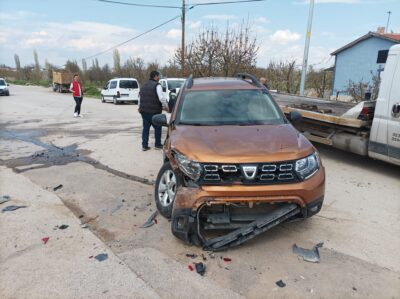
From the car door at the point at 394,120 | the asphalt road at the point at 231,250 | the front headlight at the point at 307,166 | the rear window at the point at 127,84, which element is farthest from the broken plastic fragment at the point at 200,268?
the rear window at the point at 127,84

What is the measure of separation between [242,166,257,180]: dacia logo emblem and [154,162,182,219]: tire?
1.06 metres

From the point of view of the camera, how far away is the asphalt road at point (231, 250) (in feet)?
9.73

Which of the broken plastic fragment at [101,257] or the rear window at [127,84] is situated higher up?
the rear window at [127,84]

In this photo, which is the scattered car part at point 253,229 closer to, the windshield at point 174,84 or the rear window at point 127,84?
the windshield at point 174,84

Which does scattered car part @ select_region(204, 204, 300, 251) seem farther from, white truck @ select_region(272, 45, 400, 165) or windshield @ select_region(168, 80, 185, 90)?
windshield @ select_region(168, 80, 185, 90)

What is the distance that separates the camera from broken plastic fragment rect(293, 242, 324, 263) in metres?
3.38

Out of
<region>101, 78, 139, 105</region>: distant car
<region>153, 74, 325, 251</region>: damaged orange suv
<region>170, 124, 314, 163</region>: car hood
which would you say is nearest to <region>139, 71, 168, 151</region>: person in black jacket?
<region>170, 124, 314, 163</region>: car hood

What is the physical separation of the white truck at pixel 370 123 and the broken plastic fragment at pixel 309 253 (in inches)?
132

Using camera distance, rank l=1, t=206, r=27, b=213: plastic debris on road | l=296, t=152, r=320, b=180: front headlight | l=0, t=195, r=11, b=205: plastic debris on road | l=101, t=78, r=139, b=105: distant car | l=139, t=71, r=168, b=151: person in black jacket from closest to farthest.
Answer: l=296, t=152, r=320, b=180: front headlight
l=1, t=206, r=27, b=213: plastic debris on road
l=0, t=195, r=11, b=205: plastic debris on road
l=139, t=71, r=168, b=151: person in black jacket
l=101, t=78, r=139, b=105: distant car

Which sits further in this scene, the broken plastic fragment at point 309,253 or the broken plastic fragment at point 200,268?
the broken plastic fragment at point 309,253

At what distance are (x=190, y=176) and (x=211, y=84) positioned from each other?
223 centimetres

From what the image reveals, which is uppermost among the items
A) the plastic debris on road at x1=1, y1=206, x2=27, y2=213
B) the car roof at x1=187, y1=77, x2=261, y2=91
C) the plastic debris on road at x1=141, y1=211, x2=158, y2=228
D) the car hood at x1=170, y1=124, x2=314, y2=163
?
the car roof at x1=187, y1=77, x2=261, y2=91

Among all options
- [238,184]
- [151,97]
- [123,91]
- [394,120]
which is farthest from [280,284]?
[123,91]

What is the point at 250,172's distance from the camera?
3324mm
